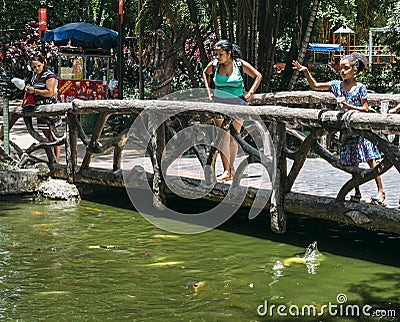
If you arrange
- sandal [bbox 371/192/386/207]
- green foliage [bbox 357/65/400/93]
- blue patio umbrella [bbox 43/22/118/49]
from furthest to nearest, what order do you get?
1. blue patio umbrella [bbox 43/22/118/49]
2. green foliage [bbox 357/65/400/93]
3. sandal [bbox 371/192/386/207]

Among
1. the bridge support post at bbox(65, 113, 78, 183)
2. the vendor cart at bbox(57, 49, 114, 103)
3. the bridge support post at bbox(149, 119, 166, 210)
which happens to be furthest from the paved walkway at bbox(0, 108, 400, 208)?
the vendor cart at bbox(57, 49, 114, 103)

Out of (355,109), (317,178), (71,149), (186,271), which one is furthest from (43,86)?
(355,109)

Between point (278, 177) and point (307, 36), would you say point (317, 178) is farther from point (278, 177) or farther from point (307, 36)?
point (307, 36)

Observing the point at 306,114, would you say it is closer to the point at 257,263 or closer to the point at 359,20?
the point at 257,263

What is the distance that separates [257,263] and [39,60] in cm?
494

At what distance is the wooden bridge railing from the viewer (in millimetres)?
6477

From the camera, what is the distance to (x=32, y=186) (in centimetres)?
999

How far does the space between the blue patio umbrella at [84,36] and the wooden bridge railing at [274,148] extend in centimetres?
891

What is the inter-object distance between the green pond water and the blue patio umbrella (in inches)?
432

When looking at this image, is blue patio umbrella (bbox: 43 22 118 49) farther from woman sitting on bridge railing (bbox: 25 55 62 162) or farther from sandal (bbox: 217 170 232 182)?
sandal (bbox: 217 170 232 182)

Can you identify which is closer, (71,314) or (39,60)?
(71,314)

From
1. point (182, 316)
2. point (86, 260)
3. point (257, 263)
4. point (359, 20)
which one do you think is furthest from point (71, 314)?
point (359, 20)

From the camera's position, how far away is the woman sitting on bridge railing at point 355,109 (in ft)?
23.0

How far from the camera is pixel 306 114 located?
6.84m
